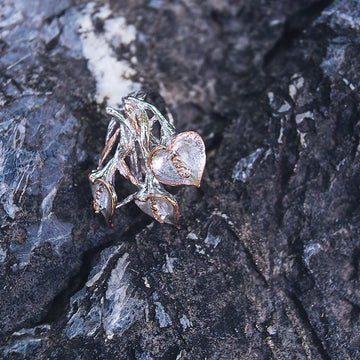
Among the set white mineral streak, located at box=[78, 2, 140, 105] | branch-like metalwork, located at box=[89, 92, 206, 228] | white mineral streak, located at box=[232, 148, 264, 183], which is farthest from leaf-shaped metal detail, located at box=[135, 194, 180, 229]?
white mineral streak, located at box=[78, 2, 140, 105]

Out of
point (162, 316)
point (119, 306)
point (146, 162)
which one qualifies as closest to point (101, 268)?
point (119, 306)

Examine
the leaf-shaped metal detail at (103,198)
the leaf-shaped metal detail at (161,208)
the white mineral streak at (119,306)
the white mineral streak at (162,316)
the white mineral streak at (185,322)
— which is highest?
the leaf-shaped metal detail at (103,198)

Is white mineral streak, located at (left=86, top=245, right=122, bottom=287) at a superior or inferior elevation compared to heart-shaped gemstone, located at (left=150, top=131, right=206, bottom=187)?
inferior

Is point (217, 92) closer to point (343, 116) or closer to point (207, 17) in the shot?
point (207, 17)

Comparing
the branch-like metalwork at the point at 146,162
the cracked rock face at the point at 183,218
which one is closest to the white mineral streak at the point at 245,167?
the cracked rock face at the point at 183,218

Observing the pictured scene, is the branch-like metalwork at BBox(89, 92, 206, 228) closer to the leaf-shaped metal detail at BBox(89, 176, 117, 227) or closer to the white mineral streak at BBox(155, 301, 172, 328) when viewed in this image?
the leaf-shaped metal detail at BBox(89, 176, 117, 227)

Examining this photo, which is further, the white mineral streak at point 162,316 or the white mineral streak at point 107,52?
the white mineral streak at point 107,52

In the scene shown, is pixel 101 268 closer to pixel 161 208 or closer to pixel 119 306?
pixel 119 306

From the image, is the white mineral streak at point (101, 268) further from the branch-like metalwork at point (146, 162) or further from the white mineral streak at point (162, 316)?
the white mineral streak at point (162, 316)
